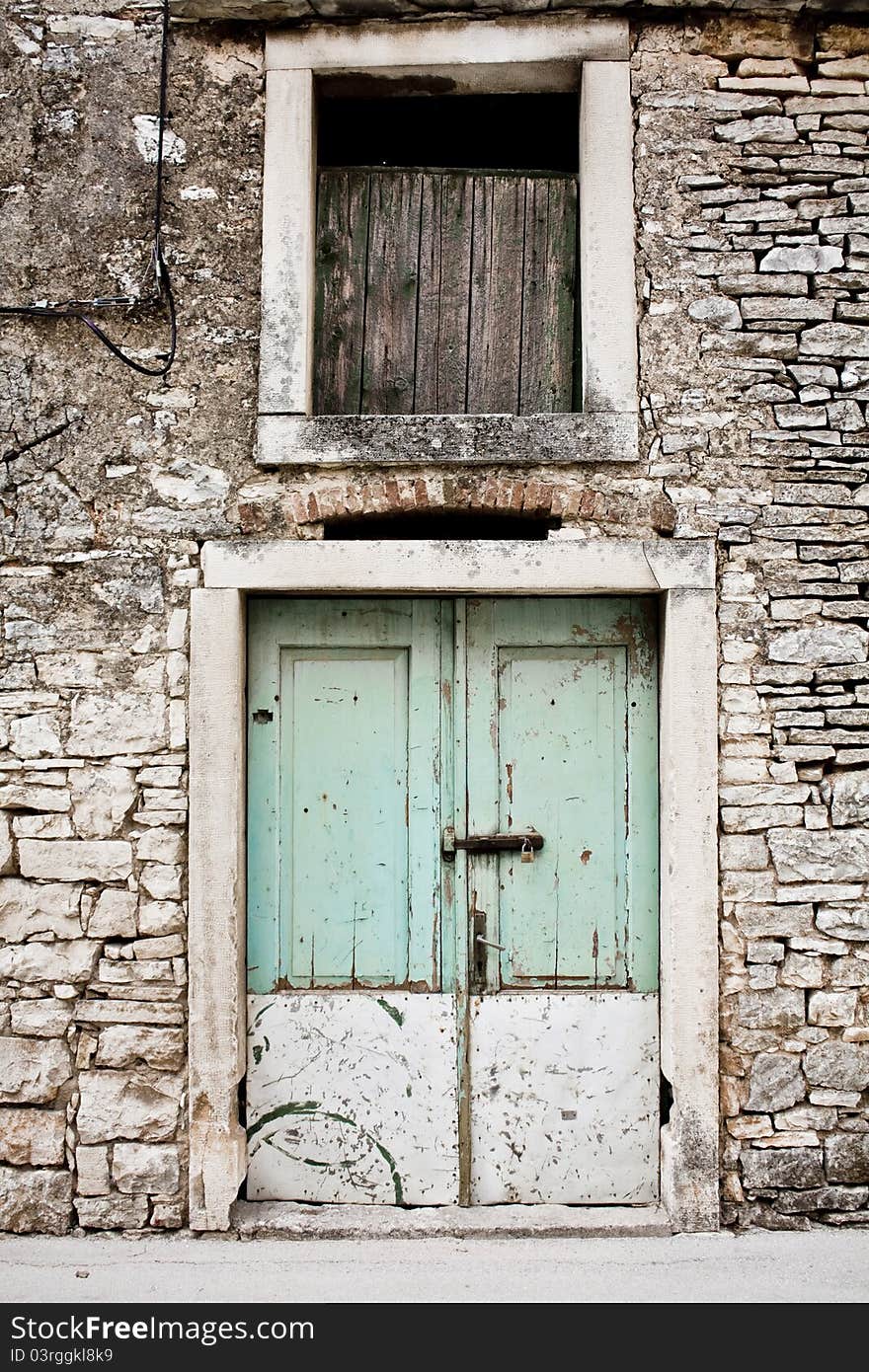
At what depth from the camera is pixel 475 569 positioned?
10.7ft

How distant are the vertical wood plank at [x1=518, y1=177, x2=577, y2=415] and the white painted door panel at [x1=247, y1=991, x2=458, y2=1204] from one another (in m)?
2.15

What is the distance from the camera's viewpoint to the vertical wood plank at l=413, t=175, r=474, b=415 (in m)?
3.55

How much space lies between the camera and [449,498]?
328cm

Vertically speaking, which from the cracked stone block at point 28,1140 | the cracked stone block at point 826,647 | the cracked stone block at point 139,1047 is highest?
the cracked stone block at point 826,647

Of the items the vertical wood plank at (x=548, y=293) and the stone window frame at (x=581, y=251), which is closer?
the stone window frame at (x=581, y=251)

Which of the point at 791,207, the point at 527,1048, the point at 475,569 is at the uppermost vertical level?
the point at 791,207

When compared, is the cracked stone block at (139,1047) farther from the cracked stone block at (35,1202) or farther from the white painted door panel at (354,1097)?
the cracked stone block at (35,1202)

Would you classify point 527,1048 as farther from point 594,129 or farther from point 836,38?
point 836,38

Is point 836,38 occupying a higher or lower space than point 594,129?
higher

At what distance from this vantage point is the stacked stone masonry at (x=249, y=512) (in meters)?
3.21

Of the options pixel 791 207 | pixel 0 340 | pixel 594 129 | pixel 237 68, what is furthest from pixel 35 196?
pixel 791 207

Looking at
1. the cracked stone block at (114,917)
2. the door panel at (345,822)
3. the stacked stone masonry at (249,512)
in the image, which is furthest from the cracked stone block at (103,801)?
the door panel at (345,822)

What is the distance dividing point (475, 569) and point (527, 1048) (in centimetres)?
160

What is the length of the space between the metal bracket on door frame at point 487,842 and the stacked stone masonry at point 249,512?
24.5 inches
